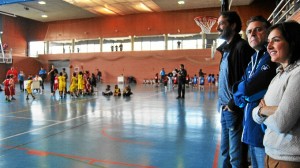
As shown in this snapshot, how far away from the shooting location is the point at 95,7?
30.7 m

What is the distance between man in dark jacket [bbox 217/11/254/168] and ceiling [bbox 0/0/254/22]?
2605 centimetres

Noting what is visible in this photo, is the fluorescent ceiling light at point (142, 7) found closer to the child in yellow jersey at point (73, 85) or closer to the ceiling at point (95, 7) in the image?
the ceiling at point (95, 7)

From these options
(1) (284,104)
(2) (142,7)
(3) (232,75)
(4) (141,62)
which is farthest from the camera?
(4) (141,62)

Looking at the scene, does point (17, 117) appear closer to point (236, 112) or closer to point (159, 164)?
point (159, 164)

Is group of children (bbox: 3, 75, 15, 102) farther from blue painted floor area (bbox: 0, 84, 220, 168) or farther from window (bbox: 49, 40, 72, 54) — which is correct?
window (bbox: 49, 40, 72, 54)

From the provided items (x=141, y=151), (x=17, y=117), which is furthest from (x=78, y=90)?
(x=141, y=151)

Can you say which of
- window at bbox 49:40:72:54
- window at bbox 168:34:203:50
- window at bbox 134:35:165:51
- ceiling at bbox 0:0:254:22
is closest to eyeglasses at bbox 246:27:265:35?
ceiling at bbox 0:0:254:22

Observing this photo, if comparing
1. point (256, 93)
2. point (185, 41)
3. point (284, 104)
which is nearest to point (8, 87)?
point (256, 93)

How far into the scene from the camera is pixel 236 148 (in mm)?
3092

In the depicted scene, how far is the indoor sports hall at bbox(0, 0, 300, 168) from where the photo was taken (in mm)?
4828

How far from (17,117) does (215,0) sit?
2384 cm

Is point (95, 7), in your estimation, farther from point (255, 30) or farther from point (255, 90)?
point (255, 90)

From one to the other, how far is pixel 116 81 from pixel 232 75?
31576mm

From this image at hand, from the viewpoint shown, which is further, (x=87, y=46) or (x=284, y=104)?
(x=87, y=46)
